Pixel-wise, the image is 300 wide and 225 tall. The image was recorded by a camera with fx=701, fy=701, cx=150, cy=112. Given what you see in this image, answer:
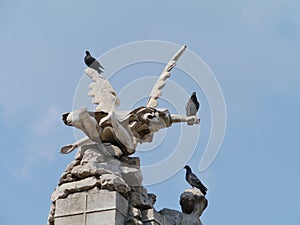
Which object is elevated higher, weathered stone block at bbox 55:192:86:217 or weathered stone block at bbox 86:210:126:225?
weathered stone block at bbox 55:192:86:217

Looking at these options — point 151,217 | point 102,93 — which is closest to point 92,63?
point 102,93

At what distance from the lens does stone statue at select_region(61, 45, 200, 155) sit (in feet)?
40.6

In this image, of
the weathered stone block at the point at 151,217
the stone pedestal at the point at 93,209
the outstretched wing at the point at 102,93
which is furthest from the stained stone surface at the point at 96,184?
the outstretched wing at the point at 102,93

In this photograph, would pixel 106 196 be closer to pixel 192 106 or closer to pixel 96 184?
pixel 96 184

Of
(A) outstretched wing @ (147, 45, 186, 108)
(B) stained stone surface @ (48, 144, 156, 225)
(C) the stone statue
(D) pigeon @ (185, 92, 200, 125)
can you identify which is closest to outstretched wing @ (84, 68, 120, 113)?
(C) the stone statue

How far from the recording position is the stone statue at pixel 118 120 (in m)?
12.4

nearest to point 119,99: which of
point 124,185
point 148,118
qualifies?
point 148,118

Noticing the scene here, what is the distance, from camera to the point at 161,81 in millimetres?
13523

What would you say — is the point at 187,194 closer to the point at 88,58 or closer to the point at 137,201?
the point at 137,201

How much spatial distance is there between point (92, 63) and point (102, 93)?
3.09 feet

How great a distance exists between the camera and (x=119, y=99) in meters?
13.4

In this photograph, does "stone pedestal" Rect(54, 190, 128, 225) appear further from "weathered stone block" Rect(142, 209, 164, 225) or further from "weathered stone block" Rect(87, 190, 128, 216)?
"weathered stone block" Rect(142, 209, 164, 225)

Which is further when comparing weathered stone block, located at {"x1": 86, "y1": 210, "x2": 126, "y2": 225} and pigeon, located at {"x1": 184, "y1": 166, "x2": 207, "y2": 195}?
pigeon, located at {"x1": 184, "y1": 166, "x2": 207, "y2": 195}

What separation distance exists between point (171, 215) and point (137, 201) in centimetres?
93
